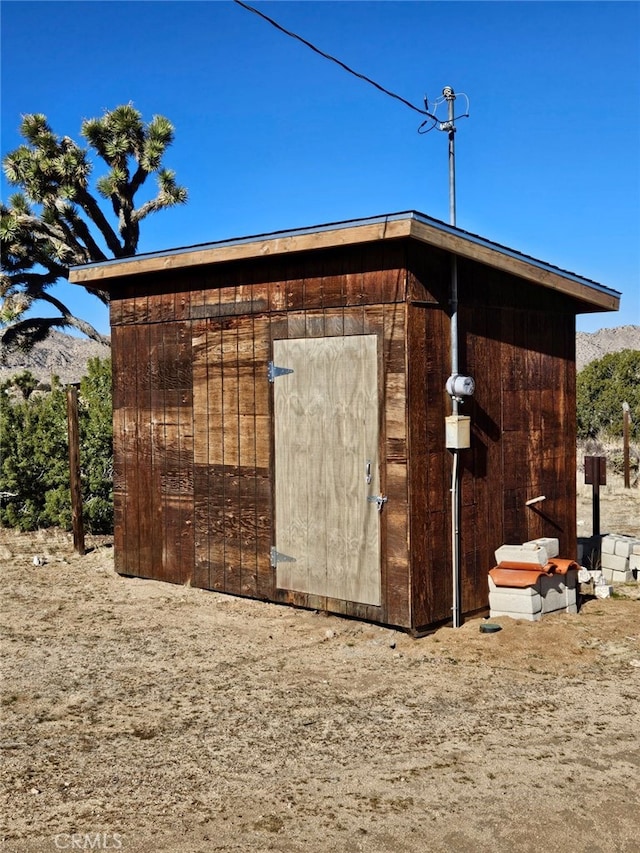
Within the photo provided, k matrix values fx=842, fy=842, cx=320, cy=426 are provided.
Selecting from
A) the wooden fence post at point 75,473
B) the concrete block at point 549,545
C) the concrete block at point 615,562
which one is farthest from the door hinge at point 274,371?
the concrete block at point 615,562

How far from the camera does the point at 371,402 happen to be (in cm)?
737

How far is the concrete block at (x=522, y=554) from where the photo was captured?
7.46m

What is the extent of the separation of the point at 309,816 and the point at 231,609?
4.24m

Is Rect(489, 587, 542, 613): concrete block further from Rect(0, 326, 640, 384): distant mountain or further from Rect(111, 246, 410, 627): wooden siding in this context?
Rect(0, 326, 640, 384): distant mountain

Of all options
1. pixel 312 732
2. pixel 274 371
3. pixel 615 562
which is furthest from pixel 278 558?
pixel 615 562

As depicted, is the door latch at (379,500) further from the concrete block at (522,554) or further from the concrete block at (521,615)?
the concrete block at (521,615)

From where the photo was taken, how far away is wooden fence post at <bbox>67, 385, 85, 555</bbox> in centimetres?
1116

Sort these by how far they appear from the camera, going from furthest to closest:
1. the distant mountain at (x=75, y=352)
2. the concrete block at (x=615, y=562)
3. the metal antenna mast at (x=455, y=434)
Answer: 1. the distant mountain at (x=75, y=352)
2. the concrete block at (x=615, y=562)
3. the metal antenna mast at (x=455, y=434)

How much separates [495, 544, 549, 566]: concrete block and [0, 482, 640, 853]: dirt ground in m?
0.54

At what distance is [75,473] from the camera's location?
11250 millimetres

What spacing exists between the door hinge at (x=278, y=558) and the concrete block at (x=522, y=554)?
1.94 metres

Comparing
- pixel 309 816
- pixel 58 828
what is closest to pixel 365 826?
pixel 309 816

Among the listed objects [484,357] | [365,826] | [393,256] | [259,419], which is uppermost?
[393,256]

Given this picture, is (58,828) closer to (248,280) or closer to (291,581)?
(291,581)
